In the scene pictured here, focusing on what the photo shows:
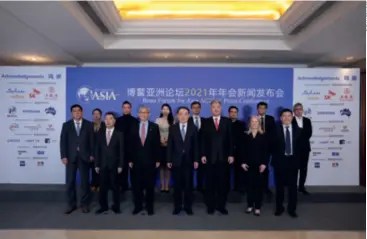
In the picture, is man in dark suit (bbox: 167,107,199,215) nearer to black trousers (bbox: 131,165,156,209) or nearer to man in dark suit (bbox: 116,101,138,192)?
black trousers (bbox: 131,165,156,209)

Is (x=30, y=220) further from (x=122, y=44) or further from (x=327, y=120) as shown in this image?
(x=327, y=120)

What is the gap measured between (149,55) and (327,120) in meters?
3.44

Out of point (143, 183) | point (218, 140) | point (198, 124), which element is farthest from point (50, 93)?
point (218, 140)

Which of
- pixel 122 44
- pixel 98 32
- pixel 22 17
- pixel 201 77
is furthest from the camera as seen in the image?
pixel 201 77

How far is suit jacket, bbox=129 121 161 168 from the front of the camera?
485cm

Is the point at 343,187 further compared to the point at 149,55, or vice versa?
the point at 149,55

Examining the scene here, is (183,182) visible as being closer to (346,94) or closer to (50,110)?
(50,110)

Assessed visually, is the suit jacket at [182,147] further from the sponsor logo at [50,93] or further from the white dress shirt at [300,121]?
the sponsor logo at [50,93]

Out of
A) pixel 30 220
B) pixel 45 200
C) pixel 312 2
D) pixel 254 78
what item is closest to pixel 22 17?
pixel 30 220

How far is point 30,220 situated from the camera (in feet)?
15.6

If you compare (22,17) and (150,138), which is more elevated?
(22,17)

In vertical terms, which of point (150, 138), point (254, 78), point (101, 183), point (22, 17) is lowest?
point (101, 183)

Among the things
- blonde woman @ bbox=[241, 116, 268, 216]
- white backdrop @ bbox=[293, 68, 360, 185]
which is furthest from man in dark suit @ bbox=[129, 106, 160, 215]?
white backdrop @ bbox=[293, 68, 360, 185]

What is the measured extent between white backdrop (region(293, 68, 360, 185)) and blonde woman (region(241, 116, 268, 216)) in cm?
178
